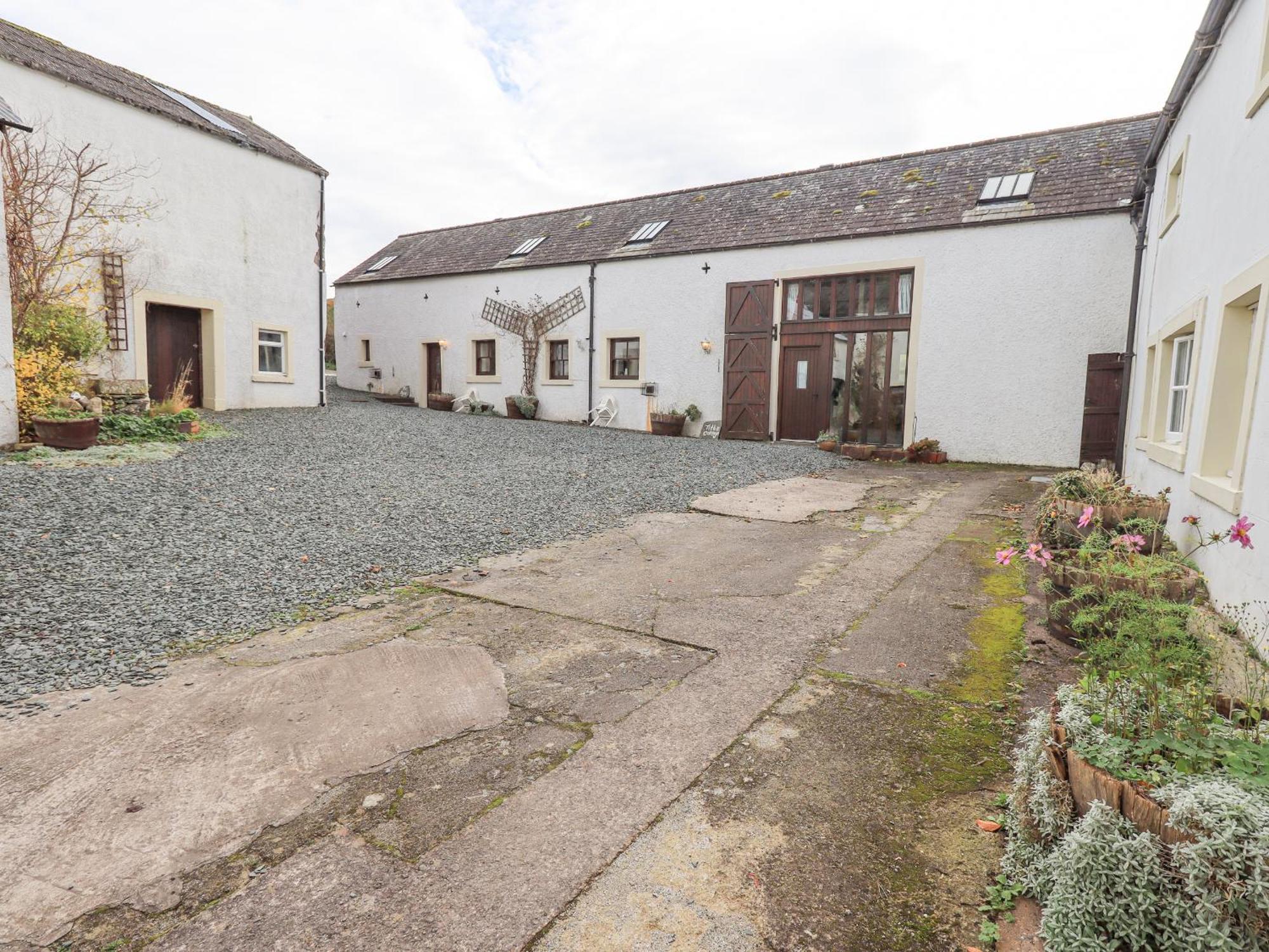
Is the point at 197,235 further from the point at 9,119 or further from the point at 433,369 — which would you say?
the point at 433,369

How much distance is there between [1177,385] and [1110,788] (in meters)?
6.96

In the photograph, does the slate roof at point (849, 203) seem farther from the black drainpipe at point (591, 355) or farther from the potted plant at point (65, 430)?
the potted plant at point (65, 430)

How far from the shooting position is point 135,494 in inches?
252

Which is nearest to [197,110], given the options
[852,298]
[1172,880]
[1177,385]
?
[852,298]

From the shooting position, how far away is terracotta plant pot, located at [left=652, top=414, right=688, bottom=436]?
1577 centimetres

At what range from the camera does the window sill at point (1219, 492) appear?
13.0 feet

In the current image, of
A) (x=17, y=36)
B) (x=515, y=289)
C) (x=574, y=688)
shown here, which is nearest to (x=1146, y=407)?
(x=574, y=688)

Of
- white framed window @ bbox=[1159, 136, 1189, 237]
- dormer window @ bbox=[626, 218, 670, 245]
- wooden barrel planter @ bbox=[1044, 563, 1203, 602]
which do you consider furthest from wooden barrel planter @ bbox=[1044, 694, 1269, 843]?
dormer window @ bbox=[626, 218, 670, 245]

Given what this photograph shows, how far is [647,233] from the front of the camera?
17.3m

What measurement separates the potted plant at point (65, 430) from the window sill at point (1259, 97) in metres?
11.5

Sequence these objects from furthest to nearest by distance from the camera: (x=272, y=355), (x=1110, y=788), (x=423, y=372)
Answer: (x=423, y=372) → (x=272, y=355) → (x=1110, y=788)

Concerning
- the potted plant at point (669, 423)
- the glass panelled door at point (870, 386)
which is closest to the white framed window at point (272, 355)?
the potted plant at point (669, 423)

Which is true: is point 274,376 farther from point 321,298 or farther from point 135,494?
point 135,494

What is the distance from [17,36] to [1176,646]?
17.3 meters
